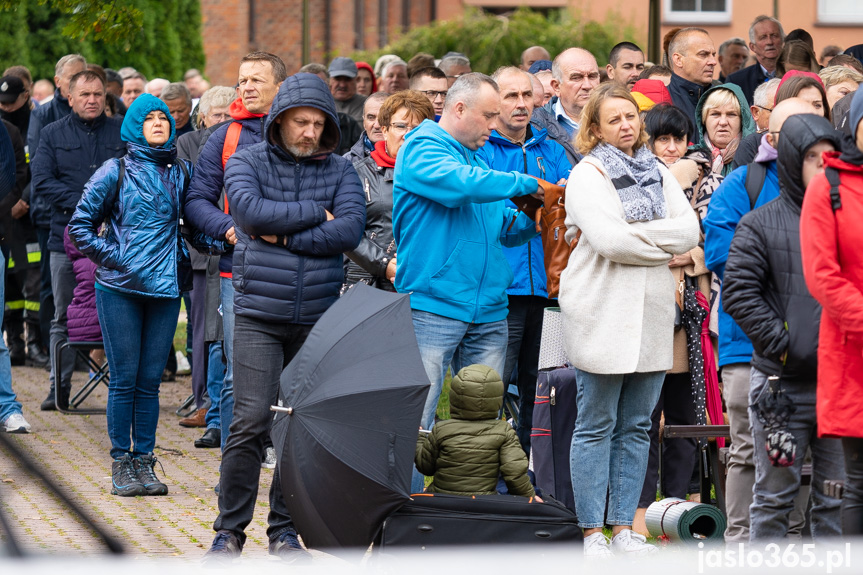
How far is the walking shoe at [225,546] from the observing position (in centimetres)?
567

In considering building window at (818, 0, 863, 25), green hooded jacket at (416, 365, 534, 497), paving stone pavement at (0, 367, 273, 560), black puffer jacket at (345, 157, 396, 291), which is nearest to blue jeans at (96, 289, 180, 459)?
paving stone pavement at (0, 367, 273, 560)

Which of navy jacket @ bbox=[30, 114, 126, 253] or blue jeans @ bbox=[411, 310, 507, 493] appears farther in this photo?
navy jacket @ bbox=[30, 114, 126, 253]

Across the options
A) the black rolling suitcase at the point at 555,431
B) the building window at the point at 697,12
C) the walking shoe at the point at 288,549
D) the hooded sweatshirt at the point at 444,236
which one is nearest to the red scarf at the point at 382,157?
the hooded sweatshirt at the point at 444,236

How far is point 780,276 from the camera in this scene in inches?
201

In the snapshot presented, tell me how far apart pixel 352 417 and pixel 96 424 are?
4.85 meters

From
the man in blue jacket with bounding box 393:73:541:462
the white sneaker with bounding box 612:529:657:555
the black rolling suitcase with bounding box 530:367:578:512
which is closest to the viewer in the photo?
the white sneaker with bounding box 612:529:657:555

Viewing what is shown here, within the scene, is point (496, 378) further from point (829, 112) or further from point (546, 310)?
point (829, 112)

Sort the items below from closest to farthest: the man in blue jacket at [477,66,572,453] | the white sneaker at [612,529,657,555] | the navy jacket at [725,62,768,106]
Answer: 1. the white sneaker at [612,529,657,555]
2. the man in blue jacket at [477,66,572,453]
3. the navy jacket at [725,62,768,106]

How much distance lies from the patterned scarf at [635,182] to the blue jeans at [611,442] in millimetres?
733

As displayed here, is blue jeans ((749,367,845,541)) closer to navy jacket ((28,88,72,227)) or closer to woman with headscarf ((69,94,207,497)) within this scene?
woman with headscarf ((69,94,207,497))

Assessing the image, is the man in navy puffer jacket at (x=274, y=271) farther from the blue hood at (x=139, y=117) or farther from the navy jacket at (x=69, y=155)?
the navy jacket at (x=69, y=155)

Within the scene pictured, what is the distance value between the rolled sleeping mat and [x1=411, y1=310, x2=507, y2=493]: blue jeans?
1.06 meters

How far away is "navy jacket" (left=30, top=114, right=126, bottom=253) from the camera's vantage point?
33.6 ft

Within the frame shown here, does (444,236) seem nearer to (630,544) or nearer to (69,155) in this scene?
(630,544)
